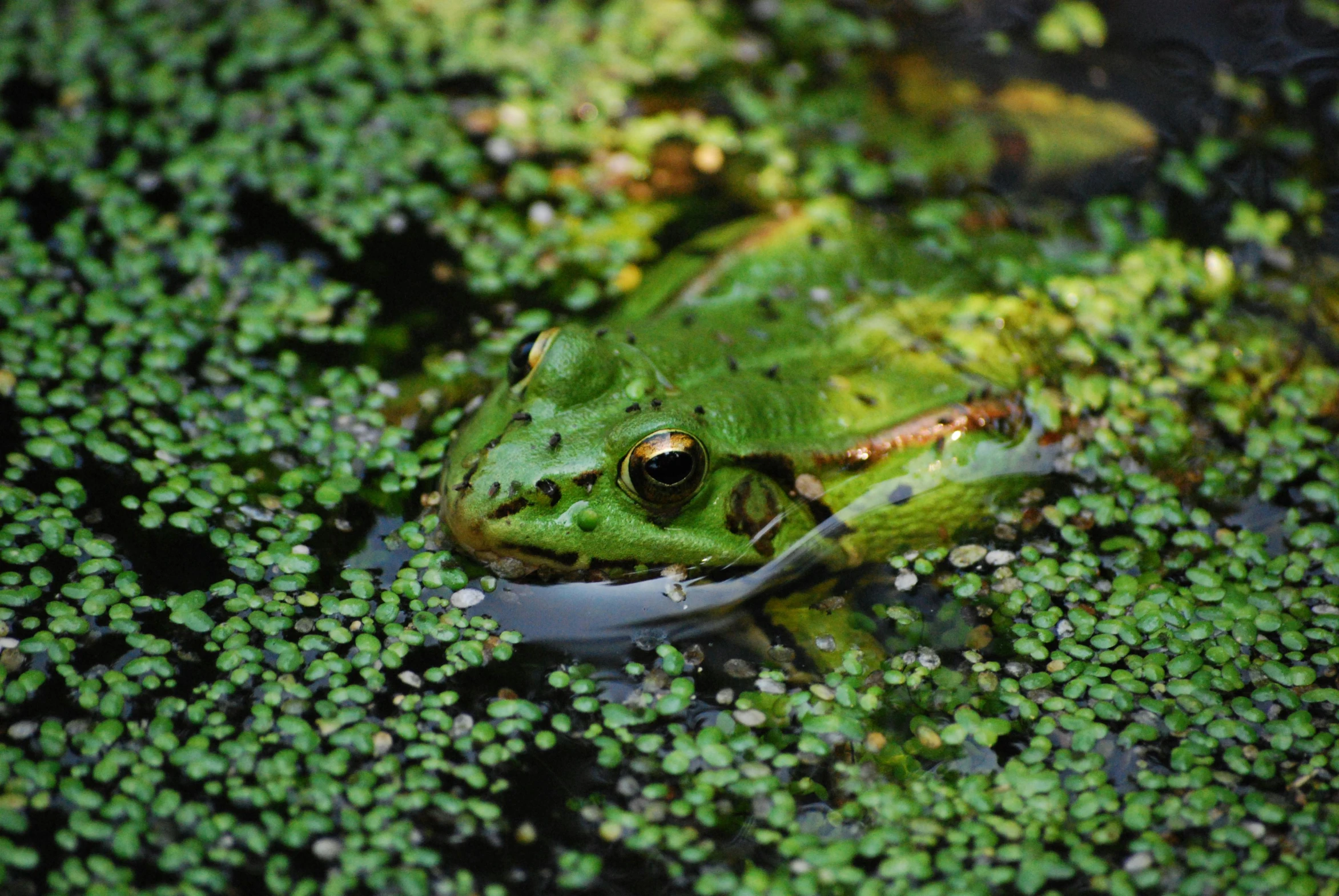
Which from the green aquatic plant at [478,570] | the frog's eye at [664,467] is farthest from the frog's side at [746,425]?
the green aquatic plant at [478,570]

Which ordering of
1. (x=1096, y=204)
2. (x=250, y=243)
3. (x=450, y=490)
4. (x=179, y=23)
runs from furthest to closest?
(x=179, y=23)
(x=1096, y=204)
(x=250, y=243)
(x=450, y=490)

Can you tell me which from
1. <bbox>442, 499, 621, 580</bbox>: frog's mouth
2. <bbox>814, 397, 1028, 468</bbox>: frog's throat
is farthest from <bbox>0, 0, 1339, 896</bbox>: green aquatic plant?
<bbox>814, 397, 1028, 468</bbox>: frog's throat

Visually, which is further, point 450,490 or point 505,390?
point 505,390

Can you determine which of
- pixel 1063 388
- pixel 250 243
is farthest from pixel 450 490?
pixel 1063 388

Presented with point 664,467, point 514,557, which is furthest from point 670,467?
point 514,557

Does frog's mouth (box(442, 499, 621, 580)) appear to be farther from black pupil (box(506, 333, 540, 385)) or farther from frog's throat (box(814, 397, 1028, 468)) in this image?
frog's throat (box(814, 397, 1028, 468))

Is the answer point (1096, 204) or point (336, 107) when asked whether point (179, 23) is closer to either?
point (336, 107)

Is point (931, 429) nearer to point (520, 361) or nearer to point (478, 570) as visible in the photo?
point (520, 361)
